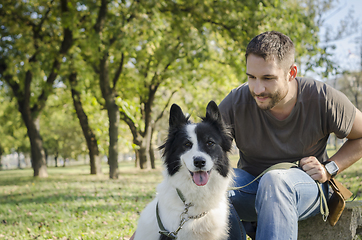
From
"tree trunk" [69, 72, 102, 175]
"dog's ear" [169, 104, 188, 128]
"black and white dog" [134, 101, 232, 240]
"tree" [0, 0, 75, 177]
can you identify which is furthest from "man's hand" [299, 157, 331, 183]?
"tree trunk" [69, 72, 102, 175]

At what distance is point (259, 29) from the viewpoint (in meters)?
9.72

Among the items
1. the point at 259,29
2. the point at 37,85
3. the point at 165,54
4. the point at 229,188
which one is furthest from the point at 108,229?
the point at 37,85

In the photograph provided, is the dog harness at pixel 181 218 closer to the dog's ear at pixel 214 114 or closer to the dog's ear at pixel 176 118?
the dog's ear at pixel 176 118

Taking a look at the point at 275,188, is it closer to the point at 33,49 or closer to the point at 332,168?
the point at 332,168

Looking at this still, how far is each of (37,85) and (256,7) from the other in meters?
11.8

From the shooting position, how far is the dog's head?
2482 millimetres

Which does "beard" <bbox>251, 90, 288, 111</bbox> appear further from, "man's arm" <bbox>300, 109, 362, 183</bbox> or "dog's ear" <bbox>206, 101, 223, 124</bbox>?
"man's arm" <bbox>300, 109, 362, 183</bbox>

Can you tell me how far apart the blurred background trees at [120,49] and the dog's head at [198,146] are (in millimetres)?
7724

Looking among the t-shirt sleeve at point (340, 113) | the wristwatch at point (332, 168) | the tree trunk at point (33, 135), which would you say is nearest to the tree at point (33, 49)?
the tree trunk at point (33, 135)

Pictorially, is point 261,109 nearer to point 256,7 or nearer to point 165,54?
point 256,7

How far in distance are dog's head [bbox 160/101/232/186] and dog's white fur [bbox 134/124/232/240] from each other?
1 centimetres

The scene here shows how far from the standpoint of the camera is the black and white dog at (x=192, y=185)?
244 centimetres

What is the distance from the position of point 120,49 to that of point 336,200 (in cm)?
971

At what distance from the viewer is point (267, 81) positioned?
2.54 metres
